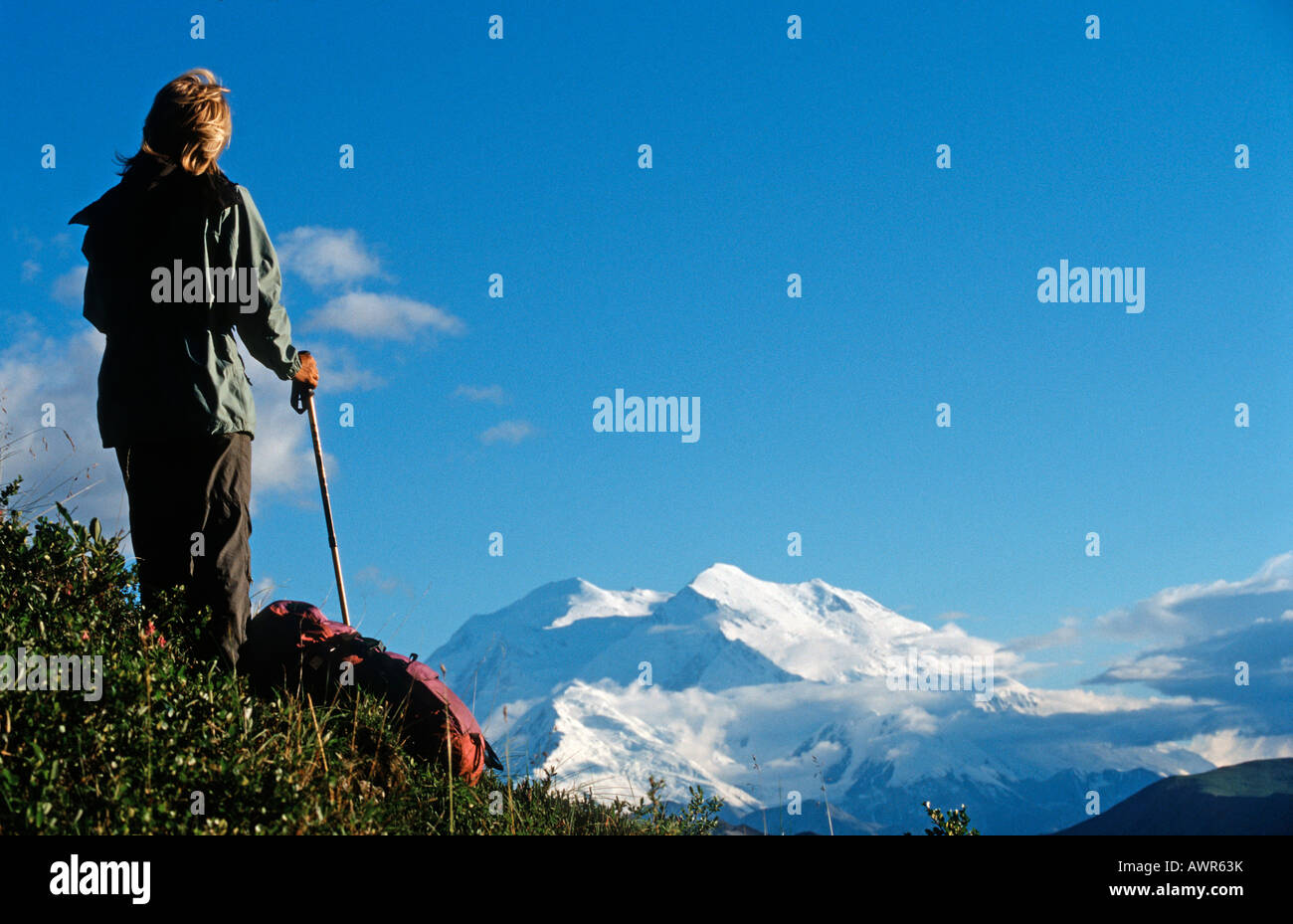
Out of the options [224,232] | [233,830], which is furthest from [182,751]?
[224,232]

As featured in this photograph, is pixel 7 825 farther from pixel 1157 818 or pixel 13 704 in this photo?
pixel 1157 818

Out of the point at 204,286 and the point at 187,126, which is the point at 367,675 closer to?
the point at 204,286

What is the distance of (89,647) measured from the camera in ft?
18.7

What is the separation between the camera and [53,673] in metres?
5.10

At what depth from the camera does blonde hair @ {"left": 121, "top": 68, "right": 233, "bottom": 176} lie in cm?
653

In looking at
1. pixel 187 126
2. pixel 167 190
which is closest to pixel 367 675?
pixel 167 190

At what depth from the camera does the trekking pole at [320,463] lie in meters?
7.88

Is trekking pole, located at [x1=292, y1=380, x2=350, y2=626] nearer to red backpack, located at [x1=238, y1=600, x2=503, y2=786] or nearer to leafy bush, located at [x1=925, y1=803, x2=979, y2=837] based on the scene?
red backpack, located at [x1=238, y1=600, x2=503, y2=786]

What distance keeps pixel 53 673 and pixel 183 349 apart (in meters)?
2.20
